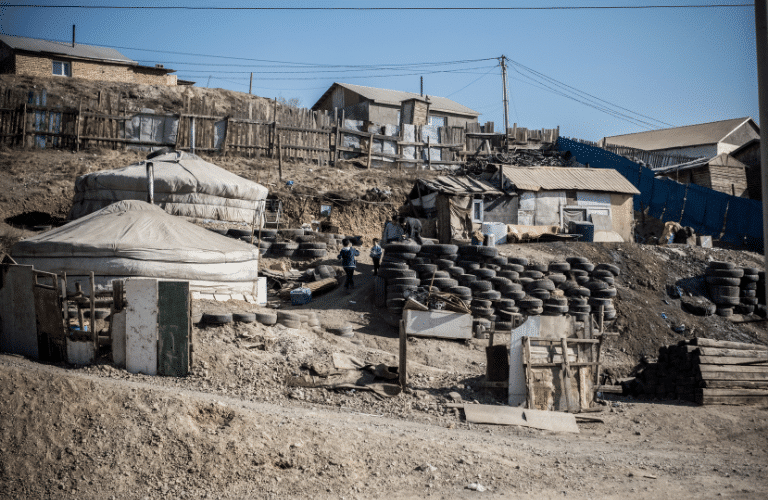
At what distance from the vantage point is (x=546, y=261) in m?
20.2

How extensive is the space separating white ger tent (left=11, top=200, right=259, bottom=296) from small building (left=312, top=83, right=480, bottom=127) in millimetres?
22697

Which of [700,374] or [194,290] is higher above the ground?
[194,290]

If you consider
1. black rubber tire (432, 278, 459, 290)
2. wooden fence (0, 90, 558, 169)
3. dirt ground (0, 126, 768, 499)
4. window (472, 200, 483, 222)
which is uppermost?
wooden fence (0, 90, 558, 169)

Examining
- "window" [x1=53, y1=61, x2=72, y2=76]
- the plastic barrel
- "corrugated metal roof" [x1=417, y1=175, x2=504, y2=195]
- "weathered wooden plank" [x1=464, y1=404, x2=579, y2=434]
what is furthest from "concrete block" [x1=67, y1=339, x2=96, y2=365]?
"window" [x1=53, y1=61, x2=72, y2=76]

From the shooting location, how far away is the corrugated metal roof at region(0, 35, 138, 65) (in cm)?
3275

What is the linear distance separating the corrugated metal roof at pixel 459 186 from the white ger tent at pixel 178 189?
7.14 m

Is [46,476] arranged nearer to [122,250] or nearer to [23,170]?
[122,250]

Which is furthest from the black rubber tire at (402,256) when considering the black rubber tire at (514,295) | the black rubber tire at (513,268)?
the black rubber tire at (513,268)

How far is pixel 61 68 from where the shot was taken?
33.7 meters

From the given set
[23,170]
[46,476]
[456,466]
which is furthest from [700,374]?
[23,170]

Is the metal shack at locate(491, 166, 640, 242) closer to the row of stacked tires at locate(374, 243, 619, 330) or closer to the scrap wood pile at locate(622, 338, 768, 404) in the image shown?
the row of stacked tires at locate(374, 243, 619, 330)

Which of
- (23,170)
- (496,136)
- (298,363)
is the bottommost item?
(298,363)

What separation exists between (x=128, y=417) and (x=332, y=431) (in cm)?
262

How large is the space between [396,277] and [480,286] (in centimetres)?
243
